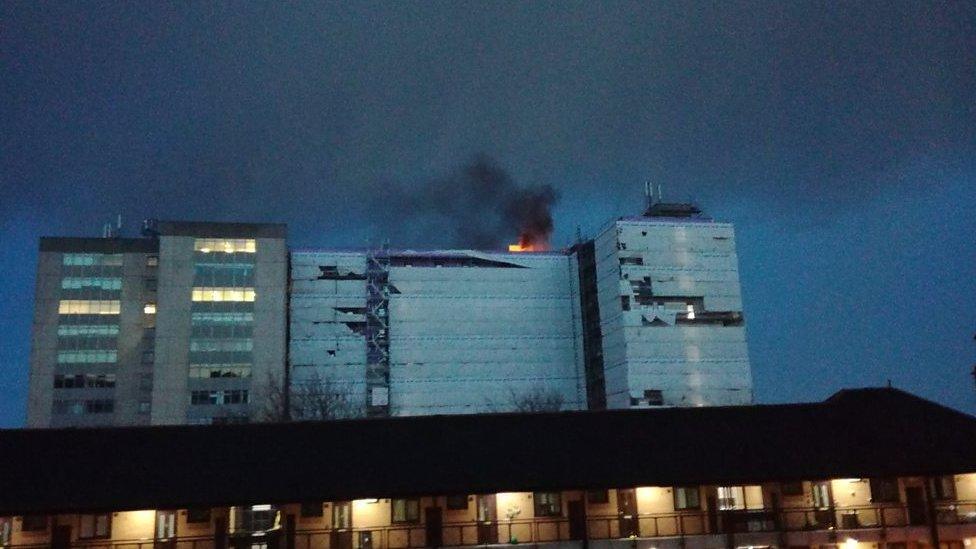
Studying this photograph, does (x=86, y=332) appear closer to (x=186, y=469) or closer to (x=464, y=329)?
(x=464, y=329)

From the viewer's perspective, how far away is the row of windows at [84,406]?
12350 centimetres

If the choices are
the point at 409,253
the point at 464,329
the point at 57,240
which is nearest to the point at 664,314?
the point at 464,329

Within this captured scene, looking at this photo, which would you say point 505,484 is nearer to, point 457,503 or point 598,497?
point 457,503

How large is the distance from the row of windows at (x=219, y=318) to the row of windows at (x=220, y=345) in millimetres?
2472

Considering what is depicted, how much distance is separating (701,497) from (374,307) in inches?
4164

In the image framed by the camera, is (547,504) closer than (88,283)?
Yes

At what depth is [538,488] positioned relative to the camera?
31.9 metres

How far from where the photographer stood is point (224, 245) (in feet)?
422

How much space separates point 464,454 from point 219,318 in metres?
99.1

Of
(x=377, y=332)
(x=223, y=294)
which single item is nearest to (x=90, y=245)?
(x=223, y=294)

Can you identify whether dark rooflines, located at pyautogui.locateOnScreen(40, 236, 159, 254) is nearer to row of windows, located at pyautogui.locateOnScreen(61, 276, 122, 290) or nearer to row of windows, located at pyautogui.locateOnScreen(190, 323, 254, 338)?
row of windows, located at pyautogui.locateOnScreen(61, 276, 122, 290)

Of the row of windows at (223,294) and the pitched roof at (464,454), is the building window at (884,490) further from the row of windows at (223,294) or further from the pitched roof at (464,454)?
the row of windows at (223,294)

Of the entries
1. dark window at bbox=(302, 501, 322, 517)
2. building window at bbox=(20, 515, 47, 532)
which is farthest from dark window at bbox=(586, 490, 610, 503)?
building window at bbox=(20, 515, 47, 532)

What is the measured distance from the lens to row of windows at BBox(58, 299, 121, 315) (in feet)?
420
